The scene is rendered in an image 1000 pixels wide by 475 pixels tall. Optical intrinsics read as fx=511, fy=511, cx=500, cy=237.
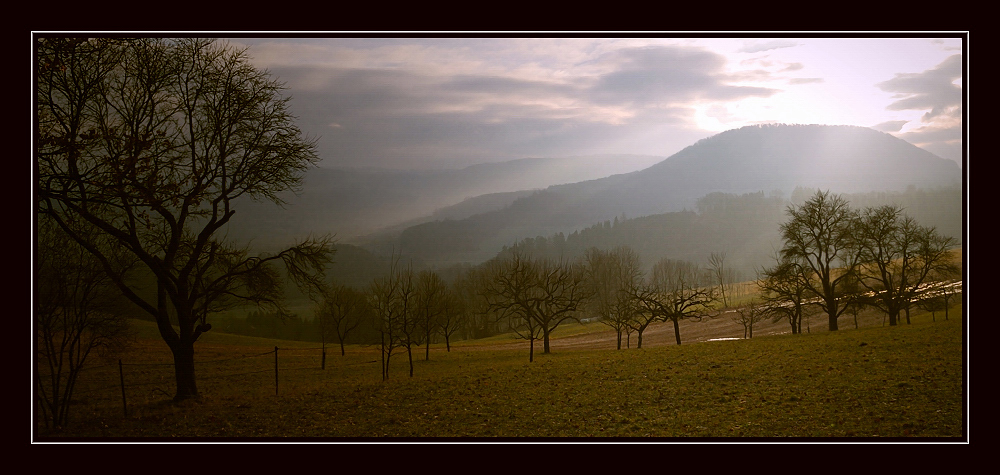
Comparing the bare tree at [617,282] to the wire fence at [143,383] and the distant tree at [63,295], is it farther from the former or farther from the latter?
the distant tree at [63,295]

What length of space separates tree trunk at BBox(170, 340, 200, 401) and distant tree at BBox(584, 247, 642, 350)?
2098cm

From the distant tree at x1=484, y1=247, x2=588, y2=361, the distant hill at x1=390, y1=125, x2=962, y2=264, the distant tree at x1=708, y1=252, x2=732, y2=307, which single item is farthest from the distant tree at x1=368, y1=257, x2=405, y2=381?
the distant tree at x1=708, y1=252, x2=732, y2=307

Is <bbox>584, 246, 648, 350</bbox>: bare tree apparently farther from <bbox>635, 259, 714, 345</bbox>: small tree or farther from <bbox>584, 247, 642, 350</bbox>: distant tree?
<bbox>635, 259, 714, 345</bbox>: small tree

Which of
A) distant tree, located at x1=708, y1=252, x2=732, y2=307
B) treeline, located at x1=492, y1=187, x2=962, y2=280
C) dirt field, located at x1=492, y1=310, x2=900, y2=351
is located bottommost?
dirt field, located at x1=492, y1=310, x2=900, y2=351

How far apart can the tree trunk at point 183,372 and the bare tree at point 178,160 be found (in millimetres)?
21

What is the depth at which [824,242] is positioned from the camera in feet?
79.2

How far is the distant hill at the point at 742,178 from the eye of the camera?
13.9 metres

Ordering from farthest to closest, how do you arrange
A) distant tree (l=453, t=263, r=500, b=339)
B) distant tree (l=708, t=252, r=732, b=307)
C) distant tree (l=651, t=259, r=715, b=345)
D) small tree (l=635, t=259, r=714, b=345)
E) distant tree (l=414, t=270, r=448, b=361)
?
1. distant tree (l=708, t=252, r=732, b=307)
2. distant tree (l=651, t=259, r=715, b=345)
3. small tree (l=635, t=259, r=714, b=345)
4. distant tree (l=453, t=263, r=500, b=339)
5. distant tree (l=414, t=270, r=448, b=361)

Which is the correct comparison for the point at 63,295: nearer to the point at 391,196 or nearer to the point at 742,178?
the point at 391,196

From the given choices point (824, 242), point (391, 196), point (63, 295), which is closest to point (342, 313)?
point (391, 196)

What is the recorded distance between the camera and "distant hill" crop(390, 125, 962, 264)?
13938 millimetres

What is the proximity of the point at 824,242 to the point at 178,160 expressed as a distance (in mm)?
25864

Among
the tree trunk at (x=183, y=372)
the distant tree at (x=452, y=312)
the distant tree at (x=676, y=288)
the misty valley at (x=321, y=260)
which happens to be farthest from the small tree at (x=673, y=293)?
the tree trunk at (x=183, y=372)
